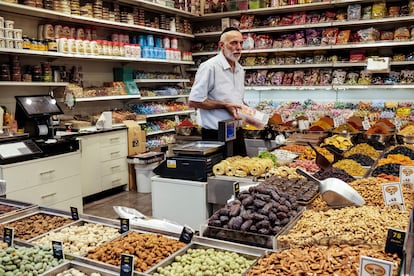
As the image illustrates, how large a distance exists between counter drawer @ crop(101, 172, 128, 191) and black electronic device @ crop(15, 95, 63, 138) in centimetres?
135

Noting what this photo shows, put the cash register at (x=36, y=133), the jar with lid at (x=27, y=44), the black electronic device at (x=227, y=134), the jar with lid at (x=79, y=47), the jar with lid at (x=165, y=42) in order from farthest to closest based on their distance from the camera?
1. the jar with lid at (x=165, y=42)
2. the jar with lid at (x=79, y=47)
3. the jar with lid at (x=27, y=44)
4. the cash register at (x=36, y=133)
5. the black electronic device at (x=227, y=134)

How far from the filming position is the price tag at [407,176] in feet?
8.71

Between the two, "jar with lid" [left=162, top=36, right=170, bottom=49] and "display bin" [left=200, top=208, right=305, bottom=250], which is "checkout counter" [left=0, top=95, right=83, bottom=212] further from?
"jar with lid" [left=162, top=36, right=170, bottom=49]

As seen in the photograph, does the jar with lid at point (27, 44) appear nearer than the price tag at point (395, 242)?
No

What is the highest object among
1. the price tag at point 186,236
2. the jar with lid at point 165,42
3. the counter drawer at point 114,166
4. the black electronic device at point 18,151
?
the jar with lid at point 165,42

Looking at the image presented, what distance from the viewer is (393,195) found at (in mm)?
2320

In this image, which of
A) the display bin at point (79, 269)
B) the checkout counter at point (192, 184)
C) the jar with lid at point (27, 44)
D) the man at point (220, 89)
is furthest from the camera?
the jar with lid at point (27, 44)

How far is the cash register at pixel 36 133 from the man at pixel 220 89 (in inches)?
63.6

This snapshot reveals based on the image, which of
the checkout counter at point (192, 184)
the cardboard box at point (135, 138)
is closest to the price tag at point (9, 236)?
the checkout counter at point (192, 184)

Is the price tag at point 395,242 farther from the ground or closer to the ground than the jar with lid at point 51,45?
closer to the ground

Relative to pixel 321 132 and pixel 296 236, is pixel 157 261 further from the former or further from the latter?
pixel 321 132

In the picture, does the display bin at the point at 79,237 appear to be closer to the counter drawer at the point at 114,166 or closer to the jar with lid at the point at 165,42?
the counter drawer at the point at 114,166

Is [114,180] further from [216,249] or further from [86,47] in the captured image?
[216,249]

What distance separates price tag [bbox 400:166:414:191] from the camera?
2.65 m
